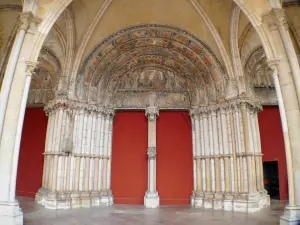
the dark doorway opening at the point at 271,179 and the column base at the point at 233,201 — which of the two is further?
the dark doorway opening at the point at 271,179

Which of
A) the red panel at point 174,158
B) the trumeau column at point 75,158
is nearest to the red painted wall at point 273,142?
the red panel at point 174,158

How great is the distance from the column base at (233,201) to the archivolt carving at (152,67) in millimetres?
3545

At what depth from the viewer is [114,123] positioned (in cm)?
1030

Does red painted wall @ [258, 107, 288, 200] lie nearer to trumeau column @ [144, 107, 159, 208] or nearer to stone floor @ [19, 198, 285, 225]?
stone floor @ [19, 198, 285, 225]

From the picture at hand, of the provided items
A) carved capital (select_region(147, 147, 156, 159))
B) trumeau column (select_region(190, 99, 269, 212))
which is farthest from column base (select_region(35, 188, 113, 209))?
trumeau column (select_region(190, 99, 269, 212))

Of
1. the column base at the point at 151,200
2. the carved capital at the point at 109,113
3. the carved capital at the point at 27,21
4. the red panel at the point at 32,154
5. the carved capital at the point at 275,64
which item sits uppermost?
the carved capital at the point at 27,21

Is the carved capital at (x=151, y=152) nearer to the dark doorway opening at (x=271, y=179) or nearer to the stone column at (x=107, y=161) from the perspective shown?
the stone column at (x=107, y=161)

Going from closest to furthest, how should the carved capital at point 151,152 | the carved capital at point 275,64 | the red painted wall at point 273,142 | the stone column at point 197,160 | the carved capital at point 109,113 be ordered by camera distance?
A: the carved capital at point 275,64 → the stone column at point 197,160 → the carved capital at point 151,152 → the carved capital at point 109,113 → the red painted wall at point 273,142

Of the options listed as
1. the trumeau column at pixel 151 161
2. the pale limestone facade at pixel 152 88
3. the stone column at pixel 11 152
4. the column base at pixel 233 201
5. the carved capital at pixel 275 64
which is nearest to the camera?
the stone column at pixel 11 152

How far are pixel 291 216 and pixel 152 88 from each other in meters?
7.25

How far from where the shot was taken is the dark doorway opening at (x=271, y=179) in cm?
1071

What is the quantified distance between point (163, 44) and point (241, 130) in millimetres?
4650

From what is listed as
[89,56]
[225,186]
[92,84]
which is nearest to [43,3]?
[89,56]

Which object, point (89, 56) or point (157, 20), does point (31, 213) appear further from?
point (157, 20)
